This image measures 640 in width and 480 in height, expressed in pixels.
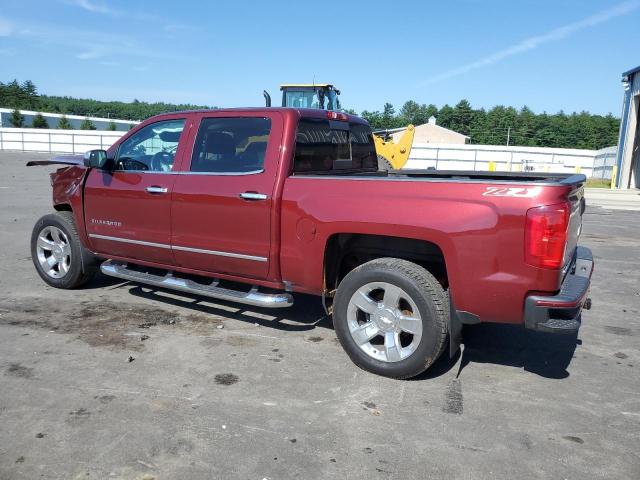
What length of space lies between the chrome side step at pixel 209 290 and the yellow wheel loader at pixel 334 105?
13.7 metres

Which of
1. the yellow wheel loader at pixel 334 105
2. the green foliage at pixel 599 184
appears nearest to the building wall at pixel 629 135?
the green foliage at pixel 599 184

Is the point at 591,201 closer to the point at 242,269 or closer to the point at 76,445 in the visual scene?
the point at 242,269

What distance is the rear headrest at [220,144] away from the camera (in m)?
4.82

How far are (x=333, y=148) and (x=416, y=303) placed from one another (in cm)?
192

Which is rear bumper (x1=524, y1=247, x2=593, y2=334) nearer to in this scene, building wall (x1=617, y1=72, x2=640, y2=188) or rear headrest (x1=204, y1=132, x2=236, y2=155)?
rear headrest (x1=204, y1=132, x2=236, y2=155)

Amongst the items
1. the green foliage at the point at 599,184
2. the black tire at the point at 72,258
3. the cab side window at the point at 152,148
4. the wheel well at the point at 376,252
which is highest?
the cab side window at the point at 152,148

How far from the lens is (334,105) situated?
20828mm

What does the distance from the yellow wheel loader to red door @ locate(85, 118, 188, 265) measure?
13.3 meters

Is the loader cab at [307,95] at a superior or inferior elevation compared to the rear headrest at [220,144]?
superior

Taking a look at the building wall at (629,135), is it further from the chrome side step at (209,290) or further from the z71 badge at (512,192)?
the chrome side step at (209,290)

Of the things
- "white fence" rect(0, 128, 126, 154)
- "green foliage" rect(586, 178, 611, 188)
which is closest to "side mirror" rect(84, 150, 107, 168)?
"green foliage" rect(586, 178, 611, 188)

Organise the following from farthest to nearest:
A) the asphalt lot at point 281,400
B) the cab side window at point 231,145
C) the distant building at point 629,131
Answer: the distant building at point 629,131
the cab side window at point 231,145
the asphalt lot at point 281,400

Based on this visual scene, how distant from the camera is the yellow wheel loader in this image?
63.5 feet

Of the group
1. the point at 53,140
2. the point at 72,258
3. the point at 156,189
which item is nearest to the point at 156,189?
the point at 156,189
